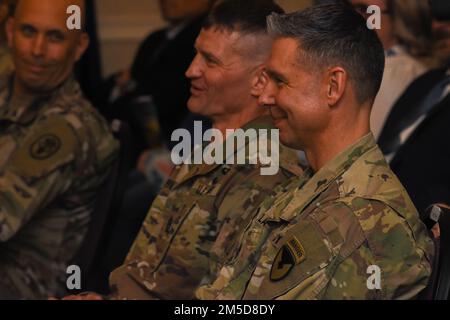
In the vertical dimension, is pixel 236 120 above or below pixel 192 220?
above

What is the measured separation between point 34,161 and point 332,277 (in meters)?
1.25

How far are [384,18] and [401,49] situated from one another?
12 cm

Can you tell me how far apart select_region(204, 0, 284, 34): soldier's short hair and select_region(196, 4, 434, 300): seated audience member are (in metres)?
0.36

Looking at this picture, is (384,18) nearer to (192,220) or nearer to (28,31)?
(192,220)

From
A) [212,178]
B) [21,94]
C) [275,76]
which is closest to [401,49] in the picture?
[212,178]

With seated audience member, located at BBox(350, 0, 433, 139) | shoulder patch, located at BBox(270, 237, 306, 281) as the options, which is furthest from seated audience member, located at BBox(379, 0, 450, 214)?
shoulder patch, located at BBox(270, 237, 306, 281)

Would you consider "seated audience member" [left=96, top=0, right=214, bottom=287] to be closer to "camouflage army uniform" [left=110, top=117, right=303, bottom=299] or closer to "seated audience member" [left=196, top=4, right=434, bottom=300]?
"camouflage army uniform" [left=110, top=117, right=303, bottom=299]

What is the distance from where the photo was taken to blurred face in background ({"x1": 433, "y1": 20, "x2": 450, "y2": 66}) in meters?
3.15

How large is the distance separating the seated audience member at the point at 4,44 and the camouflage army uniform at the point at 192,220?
879mm

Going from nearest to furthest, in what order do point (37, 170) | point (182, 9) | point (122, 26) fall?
point (37, 170) → point (182, 9) → point (122, 26)

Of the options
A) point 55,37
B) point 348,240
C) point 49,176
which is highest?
point 55,37

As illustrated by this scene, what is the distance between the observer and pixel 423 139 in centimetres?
293

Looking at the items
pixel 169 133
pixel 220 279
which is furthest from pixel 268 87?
pixel 169 133
